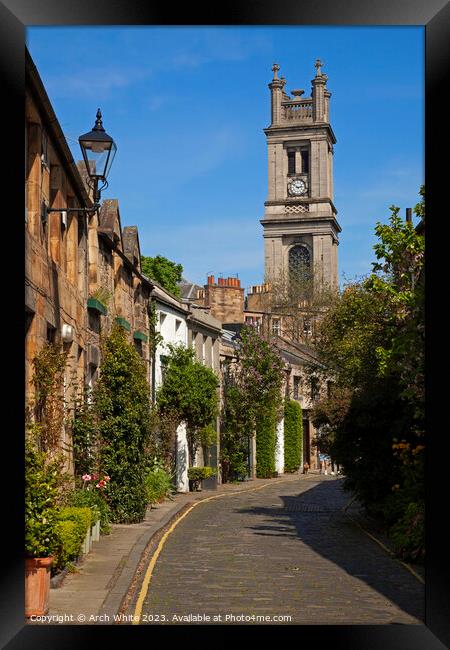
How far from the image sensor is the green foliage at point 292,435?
49.3 m

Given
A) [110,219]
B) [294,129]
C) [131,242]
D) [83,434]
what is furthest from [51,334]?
[294,129]

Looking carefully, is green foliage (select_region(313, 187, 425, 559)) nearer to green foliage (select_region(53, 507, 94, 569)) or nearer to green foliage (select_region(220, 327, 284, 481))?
green foliage (select_region(53, 507, 94, 569))

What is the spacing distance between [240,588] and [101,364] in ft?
28.2

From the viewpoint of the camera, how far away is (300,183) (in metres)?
109

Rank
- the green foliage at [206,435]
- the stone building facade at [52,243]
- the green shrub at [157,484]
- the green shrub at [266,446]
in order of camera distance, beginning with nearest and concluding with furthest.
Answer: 1. the stone building facade at [52,243]
2. the green shrub at [157,484]
3. the green foliage at [206,435]
4. the green shrub at [266,446]

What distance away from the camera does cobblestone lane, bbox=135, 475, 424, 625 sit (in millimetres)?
10500

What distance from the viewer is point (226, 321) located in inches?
2283

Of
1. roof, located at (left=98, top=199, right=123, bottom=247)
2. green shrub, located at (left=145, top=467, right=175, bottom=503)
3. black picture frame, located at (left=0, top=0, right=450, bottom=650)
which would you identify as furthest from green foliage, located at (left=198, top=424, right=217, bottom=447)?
black picture frame, located at (left=0, top=0, right=450, bottom=650)

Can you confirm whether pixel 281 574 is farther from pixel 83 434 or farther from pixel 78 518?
pixel 83 434

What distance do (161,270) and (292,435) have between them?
13.7m

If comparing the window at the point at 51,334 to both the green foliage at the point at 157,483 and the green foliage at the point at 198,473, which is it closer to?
Answer: the green foliage at the point at 157,483

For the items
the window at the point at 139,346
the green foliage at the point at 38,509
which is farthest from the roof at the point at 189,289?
the green foliage at the point at 38,509

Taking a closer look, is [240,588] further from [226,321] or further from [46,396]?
[226,321]

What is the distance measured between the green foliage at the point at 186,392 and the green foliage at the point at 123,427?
9745 millimetres
